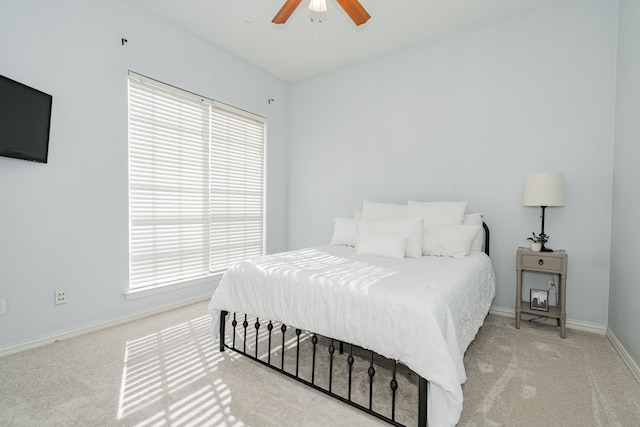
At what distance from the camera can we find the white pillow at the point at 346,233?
3256 mm

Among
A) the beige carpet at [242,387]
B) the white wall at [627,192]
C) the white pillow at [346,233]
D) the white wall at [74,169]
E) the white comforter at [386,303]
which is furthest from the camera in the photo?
the white pillow at [346,233]

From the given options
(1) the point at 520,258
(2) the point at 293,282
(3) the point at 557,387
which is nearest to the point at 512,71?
(1) the point at 520,258

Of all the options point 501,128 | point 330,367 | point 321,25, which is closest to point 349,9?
point 321,25

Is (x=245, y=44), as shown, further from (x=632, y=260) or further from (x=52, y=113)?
(x=632, y=260)

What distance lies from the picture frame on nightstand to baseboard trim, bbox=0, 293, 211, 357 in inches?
135

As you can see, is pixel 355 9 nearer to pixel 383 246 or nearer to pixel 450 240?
pixel 383 246

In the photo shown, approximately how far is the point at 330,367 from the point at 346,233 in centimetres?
164

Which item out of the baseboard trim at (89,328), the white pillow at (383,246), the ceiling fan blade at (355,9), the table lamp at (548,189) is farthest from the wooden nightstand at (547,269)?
the baseboard trim at (89,328)

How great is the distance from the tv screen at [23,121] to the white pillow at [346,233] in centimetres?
257

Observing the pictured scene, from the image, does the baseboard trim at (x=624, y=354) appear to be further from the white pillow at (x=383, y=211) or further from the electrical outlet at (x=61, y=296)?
the electrical outlet at (x=61, y=296)

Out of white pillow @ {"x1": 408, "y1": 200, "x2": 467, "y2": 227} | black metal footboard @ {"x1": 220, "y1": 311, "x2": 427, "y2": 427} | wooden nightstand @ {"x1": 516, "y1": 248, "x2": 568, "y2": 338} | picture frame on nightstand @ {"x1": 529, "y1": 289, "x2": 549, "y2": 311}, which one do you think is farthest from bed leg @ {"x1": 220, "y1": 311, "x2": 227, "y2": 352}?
picture frame on nightstand @ {"x1": 529, "y1": 289, "x2": 549, "y2": 311}

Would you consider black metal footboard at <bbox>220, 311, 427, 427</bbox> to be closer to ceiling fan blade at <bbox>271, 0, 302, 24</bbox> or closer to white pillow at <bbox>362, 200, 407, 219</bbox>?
white pillow at <bbox>362, 200, 407, 219</bbox>

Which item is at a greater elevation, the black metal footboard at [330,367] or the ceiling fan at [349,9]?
the ceiling fan at [349,9]

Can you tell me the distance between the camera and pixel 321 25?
330 cm
